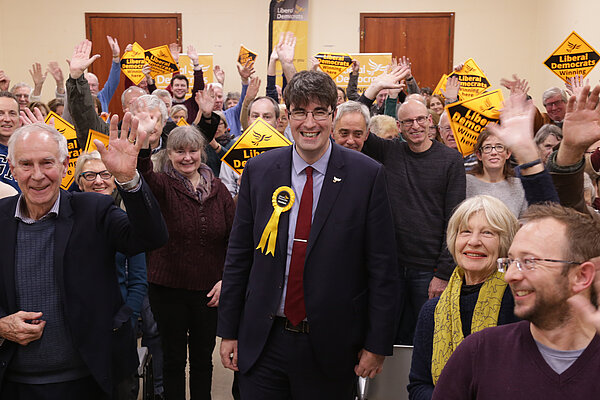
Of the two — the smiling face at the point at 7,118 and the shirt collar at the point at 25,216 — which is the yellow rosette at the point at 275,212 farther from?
the smiling face at the point at 7,118

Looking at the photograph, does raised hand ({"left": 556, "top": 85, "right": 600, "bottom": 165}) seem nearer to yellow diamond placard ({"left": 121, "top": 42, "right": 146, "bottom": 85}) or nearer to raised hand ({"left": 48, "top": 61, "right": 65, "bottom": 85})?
raised hand ({"left": 48, "top": 61, "right": 65, "bottom": 85})

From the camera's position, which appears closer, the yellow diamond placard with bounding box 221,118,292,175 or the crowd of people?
the crowd of people

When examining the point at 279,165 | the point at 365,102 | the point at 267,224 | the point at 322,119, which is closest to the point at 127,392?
the point at 267,224

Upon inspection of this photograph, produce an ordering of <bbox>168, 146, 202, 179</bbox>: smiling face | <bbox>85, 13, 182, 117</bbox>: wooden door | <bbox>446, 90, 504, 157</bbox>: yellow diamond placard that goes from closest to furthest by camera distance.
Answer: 1. <bbox>168, 146, 202, 179</bbox>: smiling face
2. <bbox>446, 90, 504, 157</bbox>: yellow diamond placard
3. <bbox>85, 13, 182, 117</bbox>: wooden door

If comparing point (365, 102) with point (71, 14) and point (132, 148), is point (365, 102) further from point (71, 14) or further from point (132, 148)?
point (71, 14)

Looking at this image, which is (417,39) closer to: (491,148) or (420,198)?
(491,148)

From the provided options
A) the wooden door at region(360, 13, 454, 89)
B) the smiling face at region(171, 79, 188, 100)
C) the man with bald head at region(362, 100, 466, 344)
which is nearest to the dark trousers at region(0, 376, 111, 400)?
the man with bald head at region(362, 100, 466, 344)

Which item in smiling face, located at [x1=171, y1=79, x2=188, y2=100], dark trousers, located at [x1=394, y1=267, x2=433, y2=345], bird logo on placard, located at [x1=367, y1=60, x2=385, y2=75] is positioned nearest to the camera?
dark trousers, located at [x1=394, y1=267, x2=433, y2=345]

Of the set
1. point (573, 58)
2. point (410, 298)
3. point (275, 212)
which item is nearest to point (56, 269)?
point (275, 212)

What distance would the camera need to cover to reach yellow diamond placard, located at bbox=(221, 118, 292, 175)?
159 inches

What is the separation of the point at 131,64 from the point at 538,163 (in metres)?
6.93

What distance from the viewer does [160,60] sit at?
7.76 meters

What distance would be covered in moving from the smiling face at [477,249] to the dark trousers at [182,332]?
5.12ft

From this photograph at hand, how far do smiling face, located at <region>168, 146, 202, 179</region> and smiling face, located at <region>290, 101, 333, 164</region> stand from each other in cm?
118
